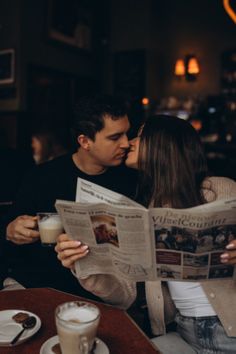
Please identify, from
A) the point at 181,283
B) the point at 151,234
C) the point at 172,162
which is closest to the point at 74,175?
the point at 172,162

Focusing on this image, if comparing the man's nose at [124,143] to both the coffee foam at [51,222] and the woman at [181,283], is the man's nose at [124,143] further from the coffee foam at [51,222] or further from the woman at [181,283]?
the coffee foam at [51,222]

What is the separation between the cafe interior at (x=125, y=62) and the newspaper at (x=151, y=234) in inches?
157

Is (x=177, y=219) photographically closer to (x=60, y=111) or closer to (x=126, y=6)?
(x=60, y=111)

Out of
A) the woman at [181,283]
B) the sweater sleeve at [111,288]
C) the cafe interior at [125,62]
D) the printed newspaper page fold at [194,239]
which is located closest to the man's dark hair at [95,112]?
the woman at [181,283]

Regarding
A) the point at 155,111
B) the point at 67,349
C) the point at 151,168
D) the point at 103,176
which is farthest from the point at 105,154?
the point at 155,111

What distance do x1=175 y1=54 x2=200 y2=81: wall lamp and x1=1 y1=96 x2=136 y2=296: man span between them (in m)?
4.61

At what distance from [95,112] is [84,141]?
0.51 feet

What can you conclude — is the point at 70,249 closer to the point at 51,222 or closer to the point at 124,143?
the point at 51,222

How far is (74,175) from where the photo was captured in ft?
6.89

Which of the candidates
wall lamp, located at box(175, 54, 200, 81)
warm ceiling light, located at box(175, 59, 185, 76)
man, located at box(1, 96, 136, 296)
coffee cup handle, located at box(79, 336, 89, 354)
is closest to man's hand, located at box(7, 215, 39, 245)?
man, located at box(1, 96, 136, 296)

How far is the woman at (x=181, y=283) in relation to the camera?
1437 millimetres

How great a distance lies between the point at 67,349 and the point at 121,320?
0.31 metres

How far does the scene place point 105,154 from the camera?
2.07 metres

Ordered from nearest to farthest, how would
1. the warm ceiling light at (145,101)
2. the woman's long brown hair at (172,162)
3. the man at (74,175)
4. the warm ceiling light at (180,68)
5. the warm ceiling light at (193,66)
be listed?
the woman's long brown hair at (172,162) → the man at (74,175) → the warm ceiling light at (193,66) → the warm ceiling light at (180,68) → the warm ceiling light at (145,101)
